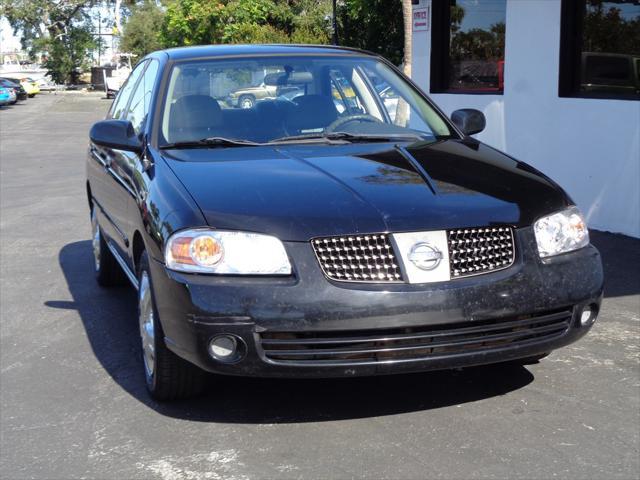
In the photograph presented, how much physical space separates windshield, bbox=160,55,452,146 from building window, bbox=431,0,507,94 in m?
5.61

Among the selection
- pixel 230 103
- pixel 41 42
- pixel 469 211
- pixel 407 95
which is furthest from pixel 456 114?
pixel 41 42

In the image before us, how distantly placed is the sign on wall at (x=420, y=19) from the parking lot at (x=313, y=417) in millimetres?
6820

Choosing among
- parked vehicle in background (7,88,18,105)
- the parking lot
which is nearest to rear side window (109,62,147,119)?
the parking lot

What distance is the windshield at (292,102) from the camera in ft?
17.7

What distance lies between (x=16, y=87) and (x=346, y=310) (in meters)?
50.0

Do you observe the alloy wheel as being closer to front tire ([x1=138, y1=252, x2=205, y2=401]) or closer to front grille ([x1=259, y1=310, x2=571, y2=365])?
front tire ([x1=138, y1=252, x2=205, y2=401])

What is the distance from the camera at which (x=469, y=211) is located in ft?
14.1

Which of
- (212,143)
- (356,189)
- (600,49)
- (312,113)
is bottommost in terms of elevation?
(356,189)

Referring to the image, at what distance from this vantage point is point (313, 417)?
4.57 m

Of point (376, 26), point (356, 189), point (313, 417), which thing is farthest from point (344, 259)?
point (376, 26)

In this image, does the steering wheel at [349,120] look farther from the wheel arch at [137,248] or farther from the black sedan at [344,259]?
the wheel arch at [137,248]

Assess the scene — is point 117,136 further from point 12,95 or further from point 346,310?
point 12,95

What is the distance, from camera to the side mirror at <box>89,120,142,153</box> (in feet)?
17.4

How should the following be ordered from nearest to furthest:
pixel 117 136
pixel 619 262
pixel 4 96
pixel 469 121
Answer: pixel 117 136, pixel 469 121, pixel 619 262, pixel 4 96
